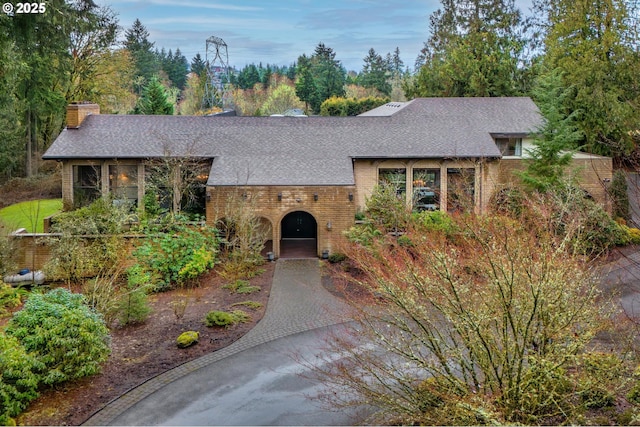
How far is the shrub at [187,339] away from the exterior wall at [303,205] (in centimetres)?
921

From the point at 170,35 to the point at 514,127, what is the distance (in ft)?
202

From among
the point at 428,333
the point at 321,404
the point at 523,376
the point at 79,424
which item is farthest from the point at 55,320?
the point at 523,376

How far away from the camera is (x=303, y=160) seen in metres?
24.6

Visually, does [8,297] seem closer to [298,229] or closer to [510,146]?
[298,229]

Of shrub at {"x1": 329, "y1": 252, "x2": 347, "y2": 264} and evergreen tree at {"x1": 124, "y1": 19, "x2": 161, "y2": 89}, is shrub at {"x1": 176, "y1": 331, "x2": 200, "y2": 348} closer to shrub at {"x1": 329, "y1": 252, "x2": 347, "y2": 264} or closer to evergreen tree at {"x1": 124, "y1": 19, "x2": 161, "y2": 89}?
shrub at {"x1": 329, "y1": 252, "x2": 347, "y2": 264}

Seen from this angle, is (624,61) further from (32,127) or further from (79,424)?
(32,127)

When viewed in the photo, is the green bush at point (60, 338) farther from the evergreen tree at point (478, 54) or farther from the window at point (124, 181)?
the evergreen tree at point (478, 54)

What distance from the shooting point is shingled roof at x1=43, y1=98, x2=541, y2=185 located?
23.9 m

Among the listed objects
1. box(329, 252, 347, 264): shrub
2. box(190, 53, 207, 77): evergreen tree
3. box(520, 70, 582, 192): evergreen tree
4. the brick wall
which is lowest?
box(329, 252, 347, 264): shrub

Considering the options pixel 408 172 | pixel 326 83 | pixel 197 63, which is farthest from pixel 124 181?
pixel 197 63

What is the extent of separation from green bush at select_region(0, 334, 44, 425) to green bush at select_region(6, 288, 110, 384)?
328mm

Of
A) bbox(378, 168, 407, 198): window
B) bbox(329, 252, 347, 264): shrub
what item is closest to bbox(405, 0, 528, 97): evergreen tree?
bbox(378, 168, 407, 198): window

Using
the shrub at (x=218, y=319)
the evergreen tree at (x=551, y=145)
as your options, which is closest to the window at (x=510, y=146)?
the evergreen tree at (x=551, y=145)

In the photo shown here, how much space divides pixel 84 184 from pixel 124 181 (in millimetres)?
1772
